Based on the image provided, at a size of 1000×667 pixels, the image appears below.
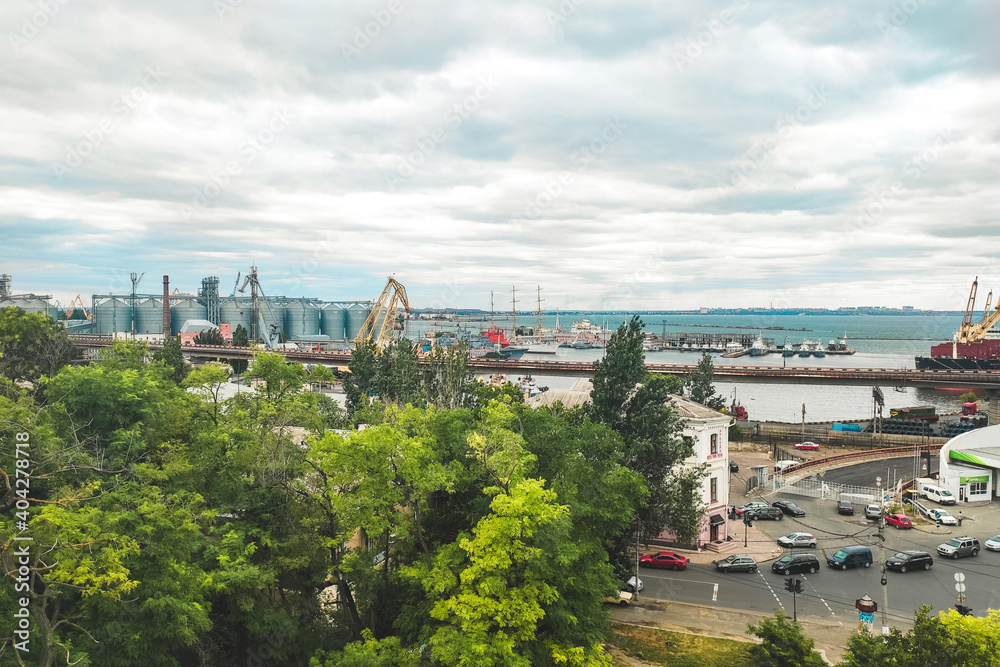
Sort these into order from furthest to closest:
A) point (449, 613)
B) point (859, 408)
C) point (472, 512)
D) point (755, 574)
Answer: point (859, 408)
point (755, 574)
point (472, 512)
point (449, 613)

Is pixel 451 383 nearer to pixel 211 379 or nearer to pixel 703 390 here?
pixel 211 379

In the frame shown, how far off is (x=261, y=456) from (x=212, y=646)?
19.3 ft

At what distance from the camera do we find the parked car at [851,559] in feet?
106

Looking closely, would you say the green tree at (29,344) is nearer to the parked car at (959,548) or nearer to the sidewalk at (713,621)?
the sidewalk at (713,621)

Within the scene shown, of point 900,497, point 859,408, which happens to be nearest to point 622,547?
point 900,497

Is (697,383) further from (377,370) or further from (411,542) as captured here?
(411,542)

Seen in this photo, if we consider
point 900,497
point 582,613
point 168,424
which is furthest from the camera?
point 900,497

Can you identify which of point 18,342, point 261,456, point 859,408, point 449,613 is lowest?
point 859,408

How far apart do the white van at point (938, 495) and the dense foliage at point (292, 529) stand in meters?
34.6

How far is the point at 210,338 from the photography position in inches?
5851

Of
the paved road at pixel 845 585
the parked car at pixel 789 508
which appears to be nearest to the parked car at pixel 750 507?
the parked car at pixel 789 508

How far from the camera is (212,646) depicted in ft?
60.8

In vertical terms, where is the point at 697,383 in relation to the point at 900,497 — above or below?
above

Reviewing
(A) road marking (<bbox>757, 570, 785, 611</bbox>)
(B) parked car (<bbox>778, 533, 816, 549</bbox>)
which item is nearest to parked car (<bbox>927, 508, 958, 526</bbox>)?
(B) parked car (<bbox>778, 533, 816, 549</bbox>)
